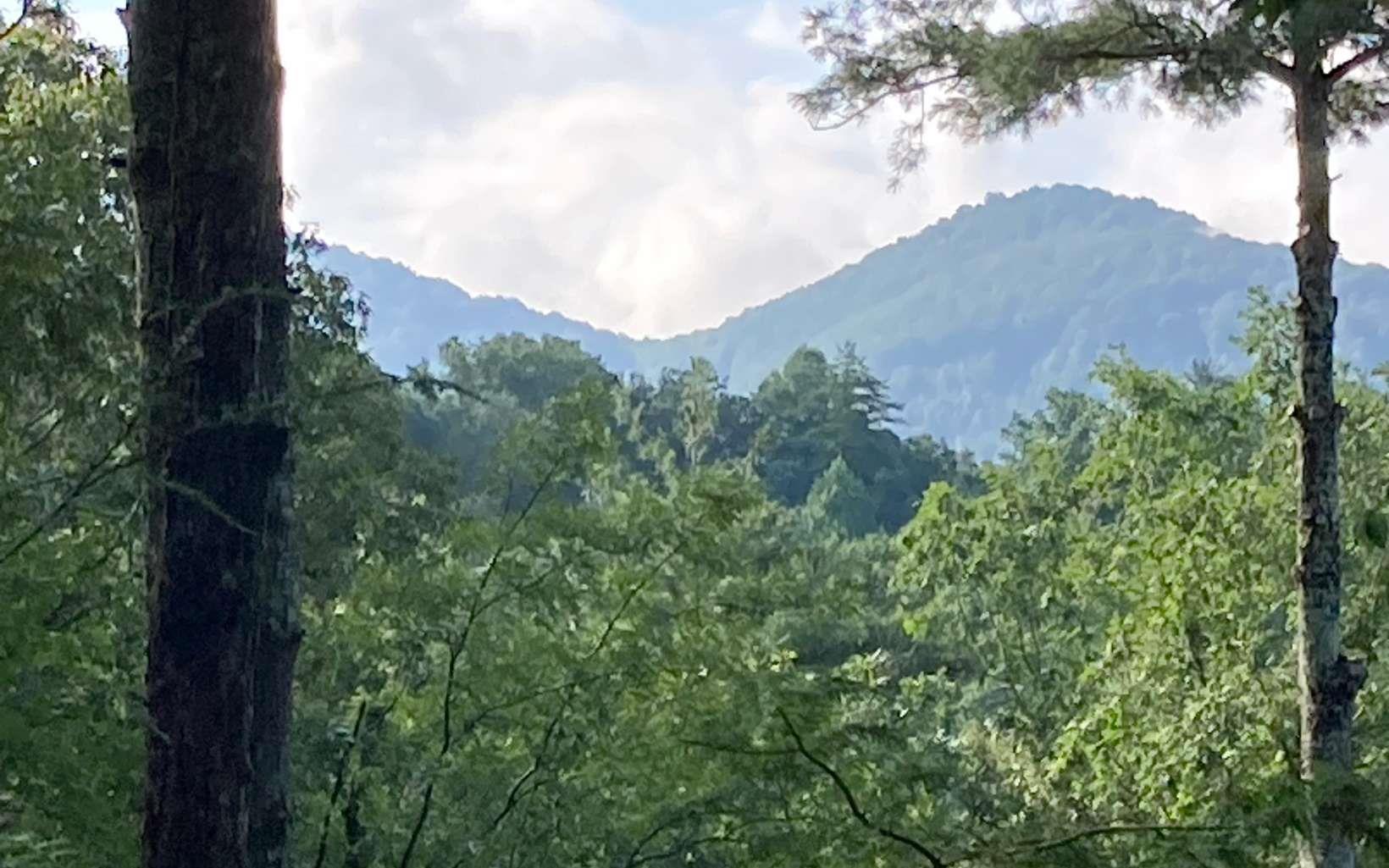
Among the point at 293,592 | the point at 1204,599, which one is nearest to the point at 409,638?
the point at 293,592

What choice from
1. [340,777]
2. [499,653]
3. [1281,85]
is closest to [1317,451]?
[1281,85]

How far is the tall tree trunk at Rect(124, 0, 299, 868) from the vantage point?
100 inches

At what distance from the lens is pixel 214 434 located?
2.59 m

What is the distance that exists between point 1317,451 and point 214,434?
594 cm

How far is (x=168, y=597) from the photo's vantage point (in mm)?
2568

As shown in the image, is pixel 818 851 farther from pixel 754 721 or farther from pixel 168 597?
pixel 168 597

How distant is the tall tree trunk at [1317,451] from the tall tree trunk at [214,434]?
570 centimetres

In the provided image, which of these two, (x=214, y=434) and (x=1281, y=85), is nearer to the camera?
(x=214, y=434)

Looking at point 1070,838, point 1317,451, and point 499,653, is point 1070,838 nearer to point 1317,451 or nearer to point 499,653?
point 499,653

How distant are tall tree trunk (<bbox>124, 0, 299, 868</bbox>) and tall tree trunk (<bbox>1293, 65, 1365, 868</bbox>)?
5700 mm

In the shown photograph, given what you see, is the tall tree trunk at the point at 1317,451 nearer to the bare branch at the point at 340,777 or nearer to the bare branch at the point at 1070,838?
the bare branch at the point at 340,777

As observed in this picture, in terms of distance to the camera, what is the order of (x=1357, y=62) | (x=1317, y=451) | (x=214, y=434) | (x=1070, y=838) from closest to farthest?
(x=1070, y=838) → (x=214, y=434) → (x=1357, y=62) → (x=1317, y=451)

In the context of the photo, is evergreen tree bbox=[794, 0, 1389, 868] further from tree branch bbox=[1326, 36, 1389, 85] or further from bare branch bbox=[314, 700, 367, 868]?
bare branch bbox=[314, 700, 367, 868]

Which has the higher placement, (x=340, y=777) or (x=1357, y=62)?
(x=1357, y=62)
